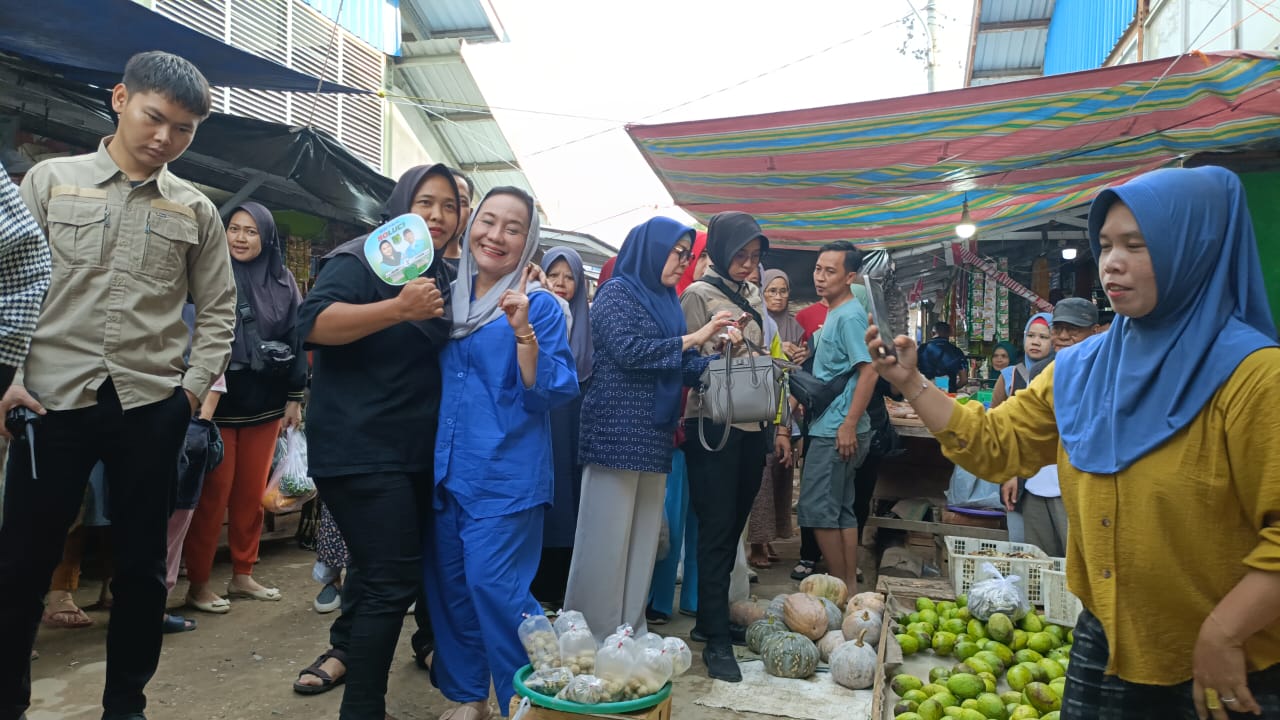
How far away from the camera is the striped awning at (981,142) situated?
15.1 ft

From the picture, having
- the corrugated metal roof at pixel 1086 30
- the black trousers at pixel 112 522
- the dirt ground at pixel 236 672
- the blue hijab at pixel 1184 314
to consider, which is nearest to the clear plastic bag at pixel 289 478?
the dirt ground at pixel 236 672

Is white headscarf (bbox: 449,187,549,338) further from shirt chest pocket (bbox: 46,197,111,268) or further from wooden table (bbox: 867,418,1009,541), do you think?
wooden table (bbox: 867,418,1009,541)

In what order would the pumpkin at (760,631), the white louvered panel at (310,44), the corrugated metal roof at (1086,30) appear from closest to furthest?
the pumpkin at (760,631) < the corrugated metal roof at (1086,30) < the white louvered panel at (310,44)

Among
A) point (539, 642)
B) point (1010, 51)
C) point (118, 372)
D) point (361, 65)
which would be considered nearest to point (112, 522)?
point (118, 372)

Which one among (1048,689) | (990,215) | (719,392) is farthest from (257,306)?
(990,215)

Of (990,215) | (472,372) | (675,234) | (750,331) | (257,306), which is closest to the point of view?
(472,372)

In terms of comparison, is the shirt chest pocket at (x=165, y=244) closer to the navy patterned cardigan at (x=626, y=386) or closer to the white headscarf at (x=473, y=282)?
the white headscarf at (x=473, y=282)

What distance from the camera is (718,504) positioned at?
349 cm

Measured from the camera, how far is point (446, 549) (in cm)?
267

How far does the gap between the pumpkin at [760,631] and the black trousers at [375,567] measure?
6.35ft

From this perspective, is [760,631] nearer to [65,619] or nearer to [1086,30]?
[65,619]

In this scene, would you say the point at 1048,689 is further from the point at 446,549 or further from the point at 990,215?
the point at 990,215

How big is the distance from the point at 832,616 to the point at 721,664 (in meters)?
0.76

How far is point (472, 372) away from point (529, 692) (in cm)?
101
